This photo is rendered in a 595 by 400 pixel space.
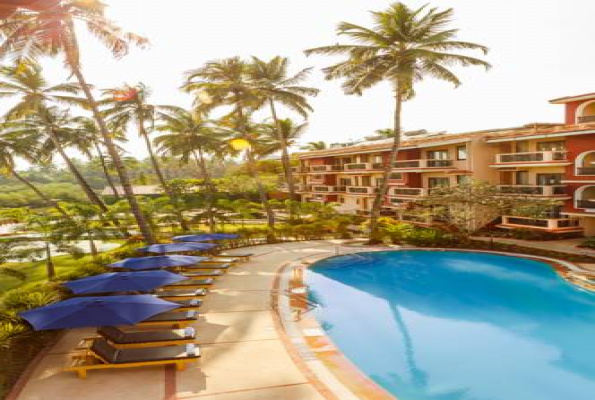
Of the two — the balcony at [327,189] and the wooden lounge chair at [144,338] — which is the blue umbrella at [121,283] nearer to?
the wooden lounge chair at [144,338]

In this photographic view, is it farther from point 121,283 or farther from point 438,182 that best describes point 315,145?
point 121,283

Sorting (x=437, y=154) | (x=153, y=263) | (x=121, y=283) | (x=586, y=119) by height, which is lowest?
(x=153, y=263)

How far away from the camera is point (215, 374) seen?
10.4 metres

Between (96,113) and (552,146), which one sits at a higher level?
(96,113)

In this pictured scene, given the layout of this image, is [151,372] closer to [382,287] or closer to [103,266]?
[103,266]

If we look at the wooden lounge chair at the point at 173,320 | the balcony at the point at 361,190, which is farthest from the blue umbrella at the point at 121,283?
the balcony at the point at 361,190

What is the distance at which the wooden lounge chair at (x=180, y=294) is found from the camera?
52.6ft

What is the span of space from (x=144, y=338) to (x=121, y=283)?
8.65 ft

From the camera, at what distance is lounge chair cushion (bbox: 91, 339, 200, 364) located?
34.0 ft

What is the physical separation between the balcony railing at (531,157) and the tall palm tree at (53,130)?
31.9m

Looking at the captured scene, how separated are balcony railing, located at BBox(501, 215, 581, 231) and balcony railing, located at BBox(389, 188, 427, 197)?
286 inches

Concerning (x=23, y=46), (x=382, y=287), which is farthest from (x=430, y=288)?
(x=23, y=46)

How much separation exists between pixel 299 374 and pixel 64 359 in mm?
6383

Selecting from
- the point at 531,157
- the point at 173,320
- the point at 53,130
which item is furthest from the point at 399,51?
the point at 53,130
